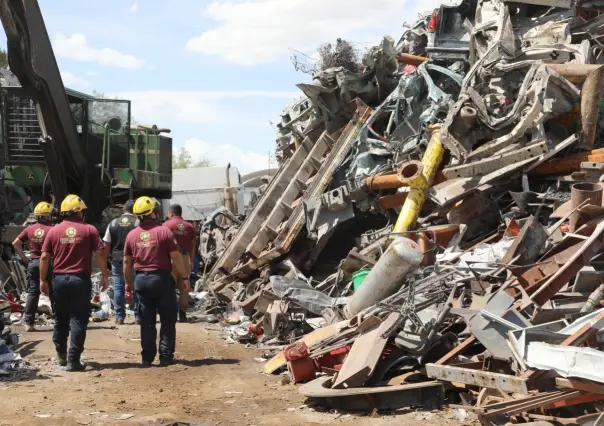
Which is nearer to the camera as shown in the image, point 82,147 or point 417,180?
point 417,180

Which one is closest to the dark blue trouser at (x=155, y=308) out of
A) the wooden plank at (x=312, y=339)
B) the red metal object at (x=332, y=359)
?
the wooden plank at (x=312, y=339)

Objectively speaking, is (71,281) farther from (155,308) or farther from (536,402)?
(536,402)

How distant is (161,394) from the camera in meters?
6.67

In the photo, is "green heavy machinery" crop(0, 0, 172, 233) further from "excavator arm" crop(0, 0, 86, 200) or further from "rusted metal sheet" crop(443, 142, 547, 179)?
"rusted metal sheet" crop(443, 142, 547, 179)

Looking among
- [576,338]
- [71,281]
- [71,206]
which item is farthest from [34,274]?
[576,338]

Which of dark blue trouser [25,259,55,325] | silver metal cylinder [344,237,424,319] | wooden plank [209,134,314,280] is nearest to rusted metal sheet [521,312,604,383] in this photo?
silver metal cylinder [344,237,424,319]

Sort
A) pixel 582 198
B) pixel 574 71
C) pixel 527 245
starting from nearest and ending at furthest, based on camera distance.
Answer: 1. pixel 527 245
2. pixel 582 198
3. pixel 574 71

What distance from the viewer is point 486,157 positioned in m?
9.29

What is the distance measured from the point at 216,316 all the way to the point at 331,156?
2.90m

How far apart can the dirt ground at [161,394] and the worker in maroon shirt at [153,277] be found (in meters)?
0.27

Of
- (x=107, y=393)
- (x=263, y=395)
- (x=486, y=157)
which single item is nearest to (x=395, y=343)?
(x=263, y=395)

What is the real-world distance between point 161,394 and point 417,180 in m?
4.23

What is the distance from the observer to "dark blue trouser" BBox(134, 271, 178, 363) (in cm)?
779

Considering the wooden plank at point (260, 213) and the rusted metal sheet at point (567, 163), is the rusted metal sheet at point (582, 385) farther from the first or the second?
the wooden plank at point (260, 213)
